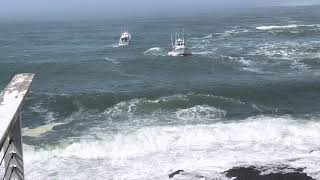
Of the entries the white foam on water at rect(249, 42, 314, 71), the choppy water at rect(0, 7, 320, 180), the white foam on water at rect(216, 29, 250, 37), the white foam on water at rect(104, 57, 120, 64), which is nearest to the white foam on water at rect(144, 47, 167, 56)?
the choppy water at rect(0, 7, 320, 180)

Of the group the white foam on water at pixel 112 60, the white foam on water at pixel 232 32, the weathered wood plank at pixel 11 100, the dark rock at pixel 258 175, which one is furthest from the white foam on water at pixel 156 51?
the weathered wood plank at pixel 11 100

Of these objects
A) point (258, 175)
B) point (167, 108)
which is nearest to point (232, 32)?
point (167, 108)

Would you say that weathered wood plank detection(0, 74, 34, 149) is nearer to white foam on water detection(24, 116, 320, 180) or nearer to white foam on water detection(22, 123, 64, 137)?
white foam on water detection(24, 116, 320, 180)

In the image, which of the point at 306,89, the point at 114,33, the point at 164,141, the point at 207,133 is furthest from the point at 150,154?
the point at 114,33

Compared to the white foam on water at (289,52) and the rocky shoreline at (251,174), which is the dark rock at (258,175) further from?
the white foam on water at (289,52)

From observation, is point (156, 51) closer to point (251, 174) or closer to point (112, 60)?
point (112, 60)

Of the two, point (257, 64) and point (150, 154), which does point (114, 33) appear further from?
point (150, 154)
